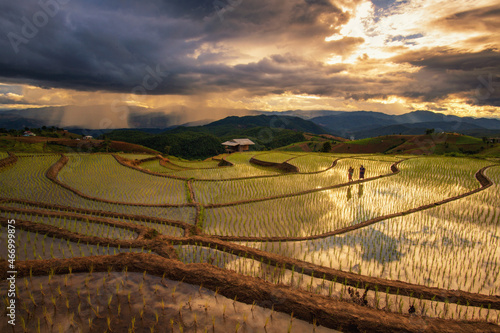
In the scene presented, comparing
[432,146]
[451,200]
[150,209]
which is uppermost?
[432,146]

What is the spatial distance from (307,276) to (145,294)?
9.67 feet

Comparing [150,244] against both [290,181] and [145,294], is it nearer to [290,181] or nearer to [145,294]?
[145,294]

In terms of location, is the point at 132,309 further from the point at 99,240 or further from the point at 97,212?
the point at 97,212

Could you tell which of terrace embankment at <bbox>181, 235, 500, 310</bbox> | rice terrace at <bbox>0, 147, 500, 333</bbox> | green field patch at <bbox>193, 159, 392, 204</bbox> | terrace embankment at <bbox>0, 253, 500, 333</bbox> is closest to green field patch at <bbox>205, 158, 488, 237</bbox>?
rice terrace at <bbox>0, 147, 500, 333</bbox>

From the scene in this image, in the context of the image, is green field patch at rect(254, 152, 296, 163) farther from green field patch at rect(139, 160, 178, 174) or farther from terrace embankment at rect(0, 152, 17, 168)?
terrace embankment at rect(0, 152, 17, 168)

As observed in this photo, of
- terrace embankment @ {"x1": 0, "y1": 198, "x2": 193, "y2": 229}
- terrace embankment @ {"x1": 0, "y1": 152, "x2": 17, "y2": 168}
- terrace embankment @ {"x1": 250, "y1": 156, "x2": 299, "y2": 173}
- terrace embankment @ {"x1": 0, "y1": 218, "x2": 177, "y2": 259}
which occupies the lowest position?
terrace embankment @ {"x1": 0, "y1": 198, "x2": 193, "y2": 229}

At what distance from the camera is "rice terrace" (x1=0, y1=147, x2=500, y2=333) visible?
312 centimetres

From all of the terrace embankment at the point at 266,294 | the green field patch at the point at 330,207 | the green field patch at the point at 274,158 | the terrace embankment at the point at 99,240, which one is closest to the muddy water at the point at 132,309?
the terrace embankment at the point at 266,294

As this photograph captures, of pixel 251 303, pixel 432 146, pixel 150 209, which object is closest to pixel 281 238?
pixel 251 303

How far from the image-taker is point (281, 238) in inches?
256

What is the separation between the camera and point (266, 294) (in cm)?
346

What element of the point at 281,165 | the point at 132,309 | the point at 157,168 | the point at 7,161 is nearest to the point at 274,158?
the point at 281,165

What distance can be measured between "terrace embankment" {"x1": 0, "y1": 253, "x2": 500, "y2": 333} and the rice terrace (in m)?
0.02

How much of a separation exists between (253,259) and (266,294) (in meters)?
1.71
